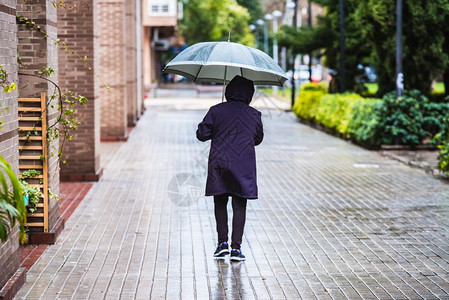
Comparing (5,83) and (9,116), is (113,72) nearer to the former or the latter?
(9,116)

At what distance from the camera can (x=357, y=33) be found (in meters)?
28.5

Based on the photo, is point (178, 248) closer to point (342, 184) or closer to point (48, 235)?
point (48, 235)

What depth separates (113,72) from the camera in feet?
70.3

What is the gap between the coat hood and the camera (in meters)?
8.01

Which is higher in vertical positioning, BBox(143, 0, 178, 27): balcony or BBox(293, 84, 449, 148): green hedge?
BBox(143, 0, 178, 27): balcony

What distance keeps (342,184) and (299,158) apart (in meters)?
4.21

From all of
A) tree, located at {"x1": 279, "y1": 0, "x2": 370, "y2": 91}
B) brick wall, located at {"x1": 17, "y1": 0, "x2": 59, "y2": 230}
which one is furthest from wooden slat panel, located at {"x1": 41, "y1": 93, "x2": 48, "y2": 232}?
tree, located at {"x1": 279, "y1": 0, "x2": 370, "y2": 91}

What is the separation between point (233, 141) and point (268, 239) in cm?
172

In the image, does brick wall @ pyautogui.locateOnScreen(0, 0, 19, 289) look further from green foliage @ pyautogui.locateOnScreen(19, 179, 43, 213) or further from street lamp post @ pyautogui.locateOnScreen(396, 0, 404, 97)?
street lamp post @ pyautogui.locateOnScreen(396, 0, 404, 97)

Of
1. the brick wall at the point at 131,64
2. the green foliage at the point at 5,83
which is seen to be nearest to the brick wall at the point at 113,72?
the brick wall at the point at 131,64

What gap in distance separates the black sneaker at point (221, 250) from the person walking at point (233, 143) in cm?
16

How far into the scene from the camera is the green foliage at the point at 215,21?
72.8 meters

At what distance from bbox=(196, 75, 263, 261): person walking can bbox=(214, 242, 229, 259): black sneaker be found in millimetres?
160

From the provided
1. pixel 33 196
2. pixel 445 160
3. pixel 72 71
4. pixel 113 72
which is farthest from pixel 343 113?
pixel 33 196
